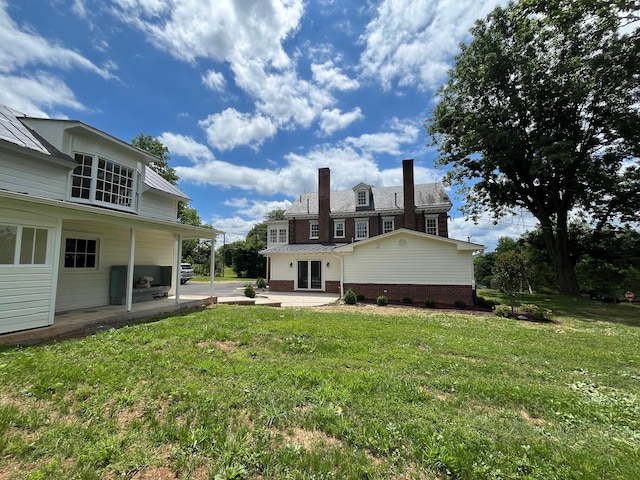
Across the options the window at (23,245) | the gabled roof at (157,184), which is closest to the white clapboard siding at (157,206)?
the gabled roof at (157,184)

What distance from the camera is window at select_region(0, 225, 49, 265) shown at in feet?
19.5

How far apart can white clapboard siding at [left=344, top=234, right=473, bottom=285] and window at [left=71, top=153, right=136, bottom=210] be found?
1135 centimetres

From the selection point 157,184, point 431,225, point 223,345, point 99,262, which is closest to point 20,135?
point 99,262

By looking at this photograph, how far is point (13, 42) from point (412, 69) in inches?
564

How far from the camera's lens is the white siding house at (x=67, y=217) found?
6066 millimetres

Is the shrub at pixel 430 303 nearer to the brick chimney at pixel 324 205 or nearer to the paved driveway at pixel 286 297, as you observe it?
the paved driveway at pixel 286 297

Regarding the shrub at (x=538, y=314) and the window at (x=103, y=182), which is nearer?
the window at (x=103, y=182)

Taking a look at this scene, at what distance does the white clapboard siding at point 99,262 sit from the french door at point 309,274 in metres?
9.77

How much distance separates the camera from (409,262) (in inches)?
603

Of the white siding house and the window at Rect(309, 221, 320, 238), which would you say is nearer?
the white siding house

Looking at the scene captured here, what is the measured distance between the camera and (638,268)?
68.3 feet

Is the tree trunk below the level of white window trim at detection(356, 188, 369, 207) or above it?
below

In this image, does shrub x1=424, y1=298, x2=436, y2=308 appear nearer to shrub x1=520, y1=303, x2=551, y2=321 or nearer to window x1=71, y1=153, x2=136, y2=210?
shrub x1=520, y1=303, x2=551, y2=321

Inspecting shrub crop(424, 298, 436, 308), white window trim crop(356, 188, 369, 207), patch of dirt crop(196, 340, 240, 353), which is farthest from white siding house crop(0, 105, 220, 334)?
white window trim crop(356, 188, 369, 207)
